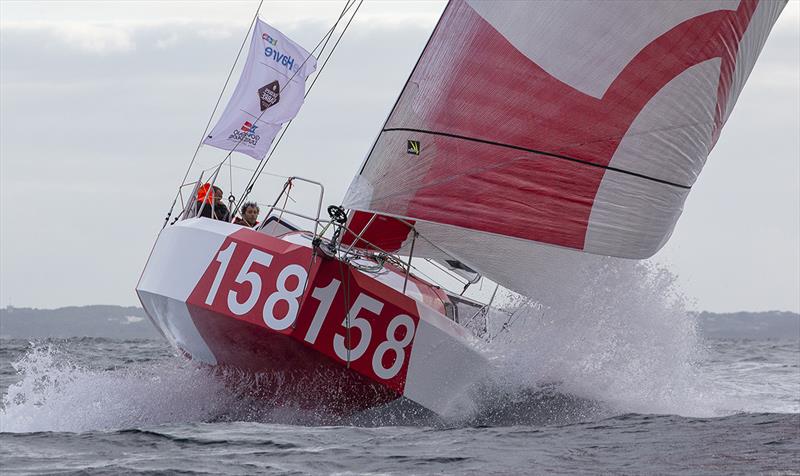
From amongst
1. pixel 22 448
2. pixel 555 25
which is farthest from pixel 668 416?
pixel 22 448

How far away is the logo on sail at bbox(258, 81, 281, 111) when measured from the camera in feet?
32.8

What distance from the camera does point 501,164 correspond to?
5863mm

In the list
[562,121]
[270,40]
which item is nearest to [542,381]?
[562,121]

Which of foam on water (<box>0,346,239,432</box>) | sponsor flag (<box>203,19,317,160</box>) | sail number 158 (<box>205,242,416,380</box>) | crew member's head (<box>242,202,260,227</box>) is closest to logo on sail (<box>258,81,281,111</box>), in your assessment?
sponsor flag (<box>203,19,317,160</box>)

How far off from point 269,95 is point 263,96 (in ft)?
0.18

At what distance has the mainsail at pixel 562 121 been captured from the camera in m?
5.79

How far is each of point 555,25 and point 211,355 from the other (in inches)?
113

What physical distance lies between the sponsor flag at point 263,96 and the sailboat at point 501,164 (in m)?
3.53

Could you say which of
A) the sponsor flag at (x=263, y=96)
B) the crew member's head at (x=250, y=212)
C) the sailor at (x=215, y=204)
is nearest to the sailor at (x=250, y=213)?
the crew member's head at (x=250, y=212)

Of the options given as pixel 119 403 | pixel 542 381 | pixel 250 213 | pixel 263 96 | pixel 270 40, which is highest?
pixel 270 40

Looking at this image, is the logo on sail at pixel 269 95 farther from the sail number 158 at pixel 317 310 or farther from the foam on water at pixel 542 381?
the sail number 158 at pixel 317 310

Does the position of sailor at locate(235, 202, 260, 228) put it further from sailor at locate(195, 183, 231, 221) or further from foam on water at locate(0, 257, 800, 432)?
foam on water at locate(0, 257, 800, 432)

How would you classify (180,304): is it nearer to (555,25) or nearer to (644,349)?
(555,25)

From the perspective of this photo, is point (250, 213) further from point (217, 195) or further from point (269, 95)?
point (269, 95)
